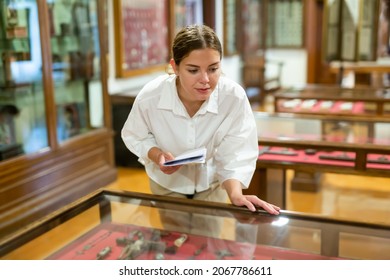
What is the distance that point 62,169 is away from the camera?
416 centimetres

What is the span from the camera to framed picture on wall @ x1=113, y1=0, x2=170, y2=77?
524 centimetres

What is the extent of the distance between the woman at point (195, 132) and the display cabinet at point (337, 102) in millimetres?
2563

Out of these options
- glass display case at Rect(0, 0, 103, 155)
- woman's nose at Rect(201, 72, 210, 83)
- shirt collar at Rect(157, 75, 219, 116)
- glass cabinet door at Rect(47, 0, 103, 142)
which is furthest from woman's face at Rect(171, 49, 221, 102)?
glass cabinet door at Rect(47, 0, 103, 142)

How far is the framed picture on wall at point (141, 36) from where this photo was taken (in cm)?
524

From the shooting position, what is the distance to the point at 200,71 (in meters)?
1.74

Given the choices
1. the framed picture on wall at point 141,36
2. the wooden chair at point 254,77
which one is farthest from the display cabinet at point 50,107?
the wooden chair at point 254,77

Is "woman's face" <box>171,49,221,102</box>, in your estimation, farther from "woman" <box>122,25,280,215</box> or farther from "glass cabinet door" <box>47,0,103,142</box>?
"glass cabinet door" <box>47,0,103,142</box>

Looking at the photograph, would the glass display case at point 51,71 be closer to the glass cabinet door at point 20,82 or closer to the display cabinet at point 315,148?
the glass cabinet door at point 20,82

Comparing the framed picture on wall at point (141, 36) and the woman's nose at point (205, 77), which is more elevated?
the framed picture on wall at point (141, 36)

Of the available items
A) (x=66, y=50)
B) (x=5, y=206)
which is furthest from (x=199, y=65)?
(x=66, y=50)

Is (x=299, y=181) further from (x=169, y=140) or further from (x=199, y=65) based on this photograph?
(x=199, y=65)

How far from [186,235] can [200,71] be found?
24.5 inches

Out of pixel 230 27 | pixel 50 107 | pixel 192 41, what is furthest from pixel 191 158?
pixel 230 27

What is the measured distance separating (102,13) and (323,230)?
3.47 meters
